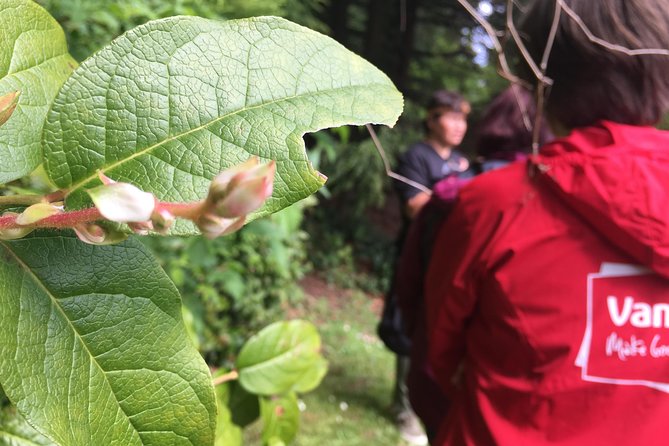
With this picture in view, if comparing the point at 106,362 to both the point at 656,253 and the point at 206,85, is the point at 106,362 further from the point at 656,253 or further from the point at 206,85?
the point at 656,253

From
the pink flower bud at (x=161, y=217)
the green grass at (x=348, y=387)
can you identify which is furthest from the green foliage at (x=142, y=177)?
the green grass at (x=348, y=387)

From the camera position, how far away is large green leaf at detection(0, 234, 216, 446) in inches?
14.6

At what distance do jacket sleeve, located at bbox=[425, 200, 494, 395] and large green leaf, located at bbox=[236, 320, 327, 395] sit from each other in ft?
1.10

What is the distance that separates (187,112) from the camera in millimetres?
405

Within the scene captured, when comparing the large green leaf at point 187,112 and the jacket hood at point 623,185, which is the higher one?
the large green leaf at point 187,112

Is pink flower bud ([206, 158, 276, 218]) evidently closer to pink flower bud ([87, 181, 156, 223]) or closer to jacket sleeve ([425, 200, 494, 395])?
pink flower bud ([87, 181, 156, 223])

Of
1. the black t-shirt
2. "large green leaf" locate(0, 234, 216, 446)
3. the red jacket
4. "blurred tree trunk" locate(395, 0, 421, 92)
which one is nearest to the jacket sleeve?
the red jacket

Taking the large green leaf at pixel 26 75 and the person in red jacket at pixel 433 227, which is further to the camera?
the person in red jacket at pixel 433 227

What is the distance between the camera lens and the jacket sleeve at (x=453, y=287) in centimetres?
131

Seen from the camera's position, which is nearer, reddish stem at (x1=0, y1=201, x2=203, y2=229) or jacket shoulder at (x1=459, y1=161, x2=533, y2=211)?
reddish stem at (x1=0, y1=201, x2=203, y2=229)

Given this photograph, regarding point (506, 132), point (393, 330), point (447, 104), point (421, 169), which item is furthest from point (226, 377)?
point (447, 104)

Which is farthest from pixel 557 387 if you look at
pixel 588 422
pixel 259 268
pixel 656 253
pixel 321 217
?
pixel 321 217

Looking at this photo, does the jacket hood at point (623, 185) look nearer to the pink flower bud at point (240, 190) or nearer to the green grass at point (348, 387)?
the pink flower bud at point (240, 190)

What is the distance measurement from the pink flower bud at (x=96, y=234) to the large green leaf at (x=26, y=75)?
5.8 inches
